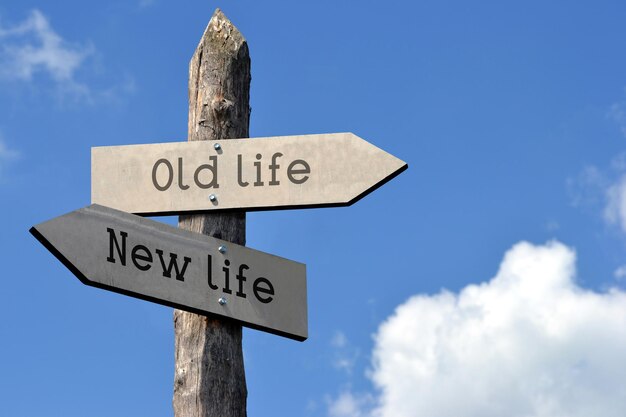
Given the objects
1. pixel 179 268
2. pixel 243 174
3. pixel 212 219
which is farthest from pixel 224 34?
pixel 179 268

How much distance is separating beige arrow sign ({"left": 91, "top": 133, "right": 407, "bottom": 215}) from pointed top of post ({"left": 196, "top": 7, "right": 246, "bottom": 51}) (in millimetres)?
596

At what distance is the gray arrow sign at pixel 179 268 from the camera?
15.2ft

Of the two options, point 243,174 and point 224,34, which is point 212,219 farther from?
point 224,34

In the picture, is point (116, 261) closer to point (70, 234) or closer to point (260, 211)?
point (70, 234)

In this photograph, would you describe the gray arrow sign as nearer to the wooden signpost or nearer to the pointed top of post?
the wooden signpost

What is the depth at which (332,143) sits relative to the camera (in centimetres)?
523

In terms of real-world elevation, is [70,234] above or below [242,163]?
below

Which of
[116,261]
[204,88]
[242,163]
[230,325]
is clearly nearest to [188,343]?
[230,325]

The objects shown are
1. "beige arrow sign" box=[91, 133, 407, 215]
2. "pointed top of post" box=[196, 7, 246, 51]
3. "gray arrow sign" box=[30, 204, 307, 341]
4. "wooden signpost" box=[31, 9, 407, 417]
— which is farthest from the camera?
"pointed top of post" box=[196, 7, 246, 51]

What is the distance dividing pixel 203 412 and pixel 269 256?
76 cm

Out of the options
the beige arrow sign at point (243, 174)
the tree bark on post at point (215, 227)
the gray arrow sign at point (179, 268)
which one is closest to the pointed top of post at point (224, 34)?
the tree bark on post at point (215, 227)

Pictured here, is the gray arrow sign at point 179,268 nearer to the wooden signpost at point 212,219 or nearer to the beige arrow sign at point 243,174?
the wooden signpost at point 212,219

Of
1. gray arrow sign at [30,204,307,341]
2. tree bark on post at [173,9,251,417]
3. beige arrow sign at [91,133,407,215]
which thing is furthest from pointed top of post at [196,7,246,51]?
gray arrow sign at [30,204,307,341]

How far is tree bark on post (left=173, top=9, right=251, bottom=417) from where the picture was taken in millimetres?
4828
